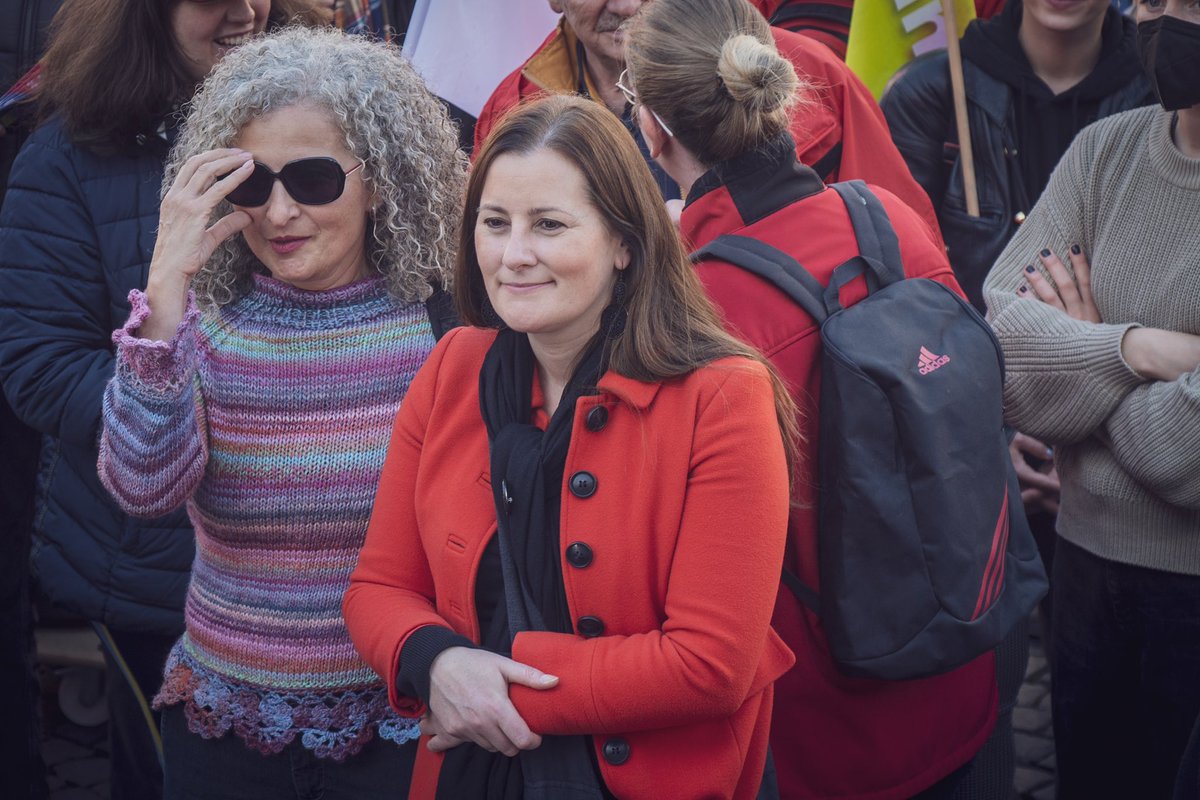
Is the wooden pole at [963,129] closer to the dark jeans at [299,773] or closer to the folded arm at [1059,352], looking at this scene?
the folded arm at [1059,352]

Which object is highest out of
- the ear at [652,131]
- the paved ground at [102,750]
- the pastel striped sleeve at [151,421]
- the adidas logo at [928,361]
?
the ear at [652,131]

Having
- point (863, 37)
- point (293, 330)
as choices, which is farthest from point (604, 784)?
point (863, 37)

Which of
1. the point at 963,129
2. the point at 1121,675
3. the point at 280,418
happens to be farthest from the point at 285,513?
the point at 963,129

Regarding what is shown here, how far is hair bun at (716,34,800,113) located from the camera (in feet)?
8.18

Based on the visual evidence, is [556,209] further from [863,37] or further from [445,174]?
[863,37]

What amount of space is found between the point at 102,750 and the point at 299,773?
287cm

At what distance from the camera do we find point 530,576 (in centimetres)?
216

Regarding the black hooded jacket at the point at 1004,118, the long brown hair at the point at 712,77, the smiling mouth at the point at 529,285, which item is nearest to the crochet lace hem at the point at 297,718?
the smiling mouth at the point at 529,285

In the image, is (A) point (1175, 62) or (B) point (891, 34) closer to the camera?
(A) point (1175, 62)

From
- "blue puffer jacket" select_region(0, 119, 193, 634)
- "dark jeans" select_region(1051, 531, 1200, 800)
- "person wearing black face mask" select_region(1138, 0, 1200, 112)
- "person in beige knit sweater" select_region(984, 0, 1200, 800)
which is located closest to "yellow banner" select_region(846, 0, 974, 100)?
"person in beige knit sweater" select_region(984, 0, 1200, 800)

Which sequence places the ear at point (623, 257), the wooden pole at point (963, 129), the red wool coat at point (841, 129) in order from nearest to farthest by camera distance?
1. the ear at point (623, 257)
2. the red wool coat at point (841, 129)
3. the wooden pole at point (963, 129)

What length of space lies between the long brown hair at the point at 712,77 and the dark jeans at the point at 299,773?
132cm

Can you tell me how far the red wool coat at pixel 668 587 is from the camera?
202cm

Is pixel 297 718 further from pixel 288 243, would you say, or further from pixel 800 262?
pixel 800 262
